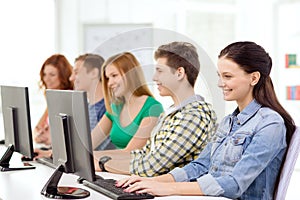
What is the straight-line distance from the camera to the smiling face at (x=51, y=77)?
419 centimetres

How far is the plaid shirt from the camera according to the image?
8.09 feet

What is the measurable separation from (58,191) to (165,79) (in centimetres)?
69

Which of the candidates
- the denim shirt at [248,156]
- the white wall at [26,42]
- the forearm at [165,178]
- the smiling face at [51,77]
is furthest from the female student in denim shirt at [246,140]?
the white wall at [26,42]

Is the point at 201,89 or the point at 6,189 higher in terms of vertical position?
the point at 201,89

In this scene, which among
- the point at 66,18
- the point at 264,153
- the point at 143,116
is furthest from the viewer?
the point at 66,18

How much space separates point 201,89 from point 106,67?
3.10 feet

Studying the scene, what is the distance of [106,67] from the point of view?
3324 millimetres

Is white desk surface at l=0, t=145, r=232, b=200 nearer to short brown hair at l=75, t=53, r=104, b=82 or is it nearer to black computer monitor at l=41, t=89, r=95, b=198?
black computer monitor at l=41, t=89, r=95, b=198

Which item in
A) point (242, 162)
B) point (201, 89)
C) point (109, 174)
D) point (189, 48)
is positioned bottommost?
point (109, 174)

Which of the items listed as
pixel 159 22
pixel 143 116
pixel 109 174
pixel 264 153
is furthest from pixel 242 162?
pixel 159 22

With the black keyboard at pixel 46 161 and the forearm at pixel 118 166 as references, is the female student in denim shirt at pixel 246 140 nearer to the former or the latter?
the forearm at pixel 118 166

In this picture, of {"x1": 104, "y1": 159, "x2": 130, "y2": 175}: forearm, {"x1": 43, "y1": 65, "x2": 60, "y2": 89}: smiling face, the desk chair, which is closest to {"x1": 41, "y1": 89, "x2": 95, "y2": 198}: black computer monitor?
{"x1": 104, "y1": 159, "x2": 130, "y2": 175}: forearm

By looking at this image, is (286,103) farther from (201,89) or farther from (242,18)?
(201,89)

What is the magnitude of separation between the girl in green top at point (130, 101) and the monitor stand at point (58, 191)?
Answer: 77cm
